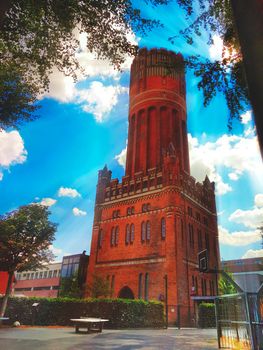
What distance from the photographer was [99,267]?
31953 mm

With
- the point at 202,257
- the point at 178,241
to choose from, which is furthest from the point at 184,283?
the point at 202,257

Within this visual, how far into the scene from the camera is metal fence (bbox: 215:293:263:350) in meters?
6.47

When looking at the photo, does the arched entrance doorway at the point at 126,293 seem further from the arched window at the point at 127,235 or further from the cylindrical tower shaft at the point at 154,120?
the cylindrical tower shaft at the point at 154,120

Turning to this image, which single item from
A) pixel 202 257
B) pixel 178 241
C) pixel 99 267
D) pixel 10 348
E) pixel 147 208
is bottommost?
pixel 10 348

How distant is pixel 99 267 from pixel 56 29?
29.6 meters

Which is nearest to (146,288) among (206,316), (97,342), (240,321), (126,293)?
(126,293)

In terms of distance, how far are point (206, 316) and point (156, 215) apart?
34.3 ft

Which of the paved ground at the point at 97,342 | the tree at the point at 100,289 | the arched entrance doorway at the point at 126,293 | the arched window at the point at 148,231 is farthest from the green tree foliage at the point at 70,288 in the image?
the paved ground at the point at 97,342

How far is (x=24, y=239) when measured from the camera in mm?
21000

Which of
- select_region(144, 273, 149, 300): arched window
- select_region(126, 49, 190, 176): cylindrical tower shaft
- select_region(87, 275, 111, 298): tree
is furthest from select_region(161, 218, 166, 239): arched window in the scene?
select_region(126, 49, 190, 176): cylindrical tower shaft

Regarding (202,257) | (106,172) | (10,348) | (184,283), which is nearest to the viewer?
(10,348)

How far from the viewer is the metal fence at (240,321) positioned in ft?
21.2

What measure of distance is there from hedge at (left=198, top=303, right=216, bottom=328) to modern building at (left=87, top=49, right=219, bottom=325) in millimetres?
973

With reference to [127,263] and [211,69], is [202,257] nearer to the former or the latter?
[211,69]
